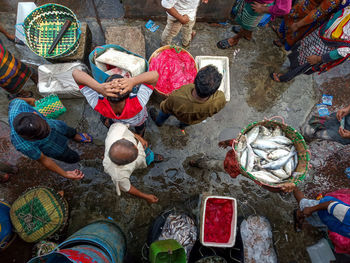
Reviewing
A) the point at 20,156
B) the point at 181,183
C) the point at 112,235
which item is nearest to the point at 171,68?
the point at 181,183

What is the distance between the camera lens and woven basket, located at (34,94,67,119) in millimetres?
3466

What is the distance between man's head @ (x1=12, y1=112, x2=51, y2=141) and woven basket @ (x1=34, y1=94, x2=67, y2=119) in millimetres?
1251

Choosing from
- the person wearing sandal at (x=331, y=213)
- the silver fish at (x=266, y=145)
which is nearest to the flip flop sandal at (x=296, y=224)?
the person wearing sandal at (x=331, y=213)

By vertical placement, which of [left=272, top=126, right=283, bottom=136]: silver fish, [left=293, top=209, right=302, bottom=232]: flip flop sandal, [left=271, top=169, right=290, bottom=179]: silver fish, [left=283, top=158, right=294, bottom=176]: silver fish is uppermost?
[left=272, top=126, right=283, bottom=136]: silver fish

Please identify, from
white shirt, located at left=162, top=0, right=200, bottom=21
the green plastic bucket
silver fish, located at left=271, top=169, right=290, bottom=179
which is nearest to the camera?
the green plastic bucket

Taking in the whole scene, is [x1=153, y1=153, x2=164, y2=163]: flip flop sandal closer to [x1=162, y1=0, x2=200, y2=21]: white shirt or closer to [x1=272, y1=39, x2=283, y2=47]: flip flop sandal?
[x1=162, y1=0, x2=200, y2=21]: white shirt

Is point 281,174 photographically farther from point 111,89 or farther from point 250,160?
point 111,89

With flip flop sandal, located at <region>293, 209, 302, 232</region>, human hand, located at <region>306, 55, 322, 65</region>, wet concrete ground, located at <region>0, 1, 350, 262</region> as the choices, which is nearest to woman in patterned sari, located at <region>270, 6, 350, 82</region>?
human hand, located at <region>306, 55, 322, 65</region>

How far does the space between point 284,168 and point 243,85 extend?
2.21 m

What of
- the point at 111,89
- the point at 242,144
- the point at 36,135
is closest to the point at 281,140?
the point at 242,144

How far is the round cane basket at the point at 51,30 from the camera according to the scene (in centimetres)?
363

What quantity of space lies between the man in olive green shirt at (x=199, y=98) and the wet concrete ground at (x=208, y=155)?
1.28 m

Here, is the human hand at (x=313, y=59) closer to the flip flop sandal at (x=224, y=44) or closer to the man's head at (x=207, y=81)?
the flip flop sandal at (x=224, y=44)

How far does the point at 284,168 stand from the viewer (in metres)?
2.81
